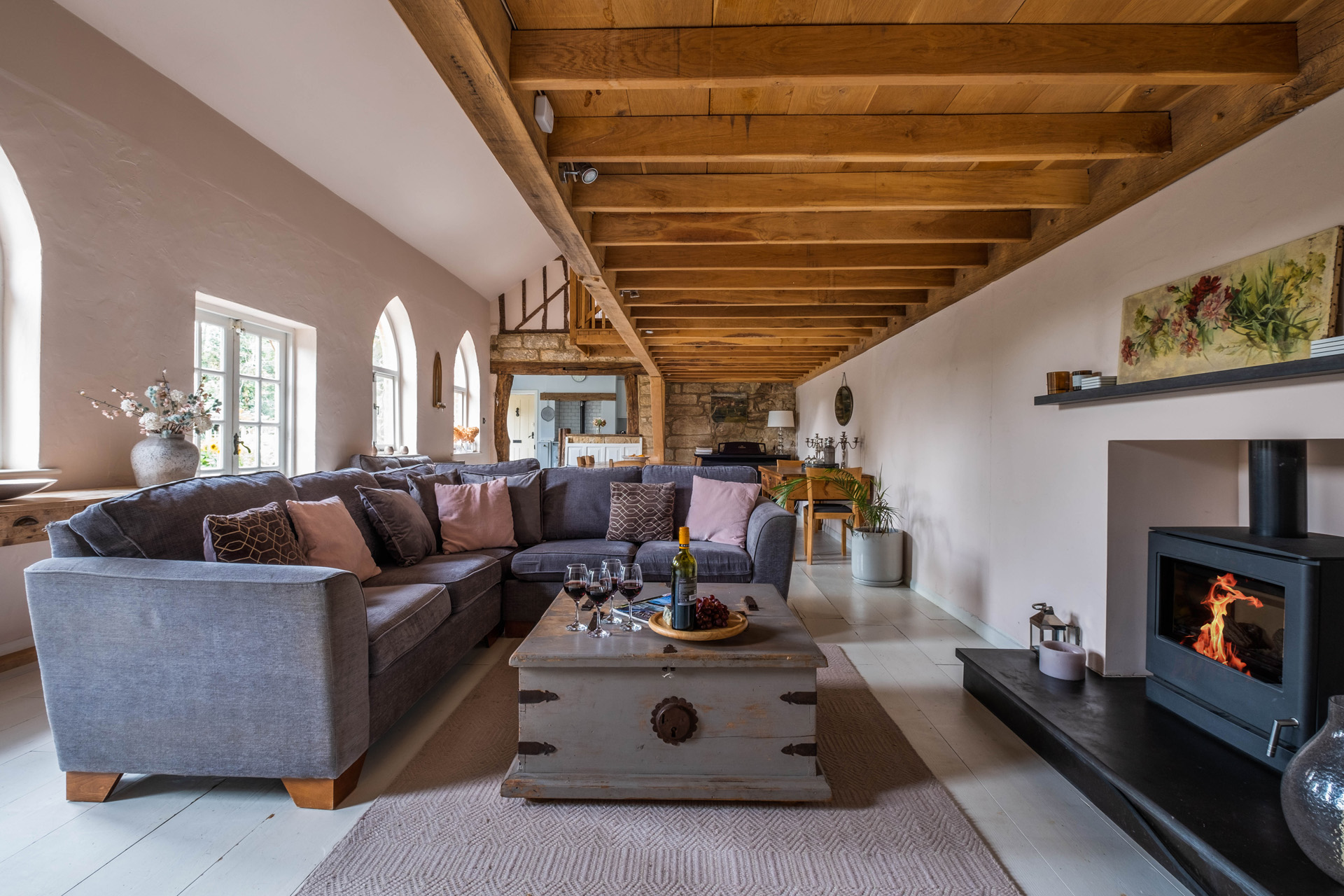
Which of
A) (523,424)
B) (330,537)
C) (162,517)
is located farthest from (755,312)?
(523,424)

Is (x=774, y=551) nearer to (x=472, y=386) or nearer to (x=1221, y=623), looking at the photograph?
(x=1221, y=623)

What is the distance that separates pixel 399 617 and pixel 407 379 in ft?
17.9

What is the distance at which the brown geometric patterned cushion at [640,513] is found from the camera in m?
3.81

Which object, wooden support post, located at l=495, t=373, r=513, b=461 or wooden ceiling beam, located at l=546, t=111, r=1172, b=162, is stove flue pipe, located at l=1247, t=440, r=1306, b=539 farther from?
wooden support post, located at l=495, t=373, r=513, b=461

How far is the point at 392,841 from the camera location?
169 centimetres

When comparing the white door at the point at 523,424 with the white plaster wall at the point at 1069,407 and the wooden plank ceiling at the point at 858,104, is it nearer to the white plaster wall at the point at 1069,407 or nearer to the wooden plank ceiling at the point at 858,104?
the white plaster wall at the point at 1069,407

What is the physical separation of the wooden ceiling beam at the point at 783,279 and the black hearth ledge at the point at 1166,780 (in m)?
2.39

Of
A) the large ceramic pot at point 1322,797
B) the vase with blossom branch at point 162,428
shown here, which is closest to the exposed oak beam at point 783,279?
the vase with blossom branch at point 162,428

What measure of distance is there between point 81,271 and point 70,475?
1041mm

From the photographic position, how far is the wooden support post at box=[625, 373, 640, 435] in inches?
418

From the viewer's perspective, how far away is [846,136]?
2242mm

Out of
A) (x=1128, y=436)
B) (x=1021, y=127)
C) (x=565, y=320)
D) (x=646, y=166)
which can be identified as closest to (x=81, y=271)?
(x=646, y=166)

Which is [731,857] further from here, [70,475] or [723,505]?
[70,475]

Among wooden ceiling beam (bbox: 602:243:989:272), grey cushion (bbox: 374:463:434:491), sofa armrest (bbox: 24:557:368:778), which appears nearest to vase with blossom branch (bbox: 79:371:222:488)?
grey cushion (bbox: 374:463:434:491)
